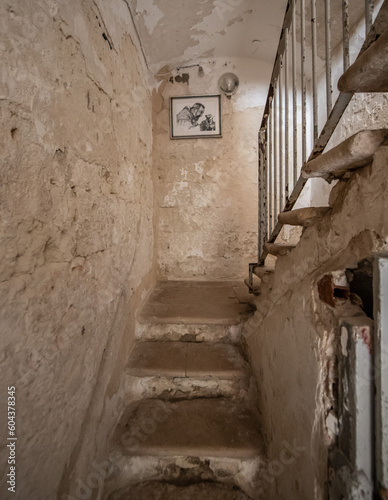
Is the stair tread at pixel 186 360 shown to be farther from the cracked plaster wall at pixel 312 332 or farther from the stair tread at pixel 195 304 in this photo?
the cracked plaster wall at pixel 312 332

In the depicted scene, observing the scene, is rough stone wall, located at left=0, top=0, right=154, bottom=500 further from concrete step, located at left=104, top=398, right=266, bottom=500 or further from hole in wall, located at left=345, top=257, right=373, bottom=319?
hole in wall, located at left=345, top=257, right=373, bottom=319

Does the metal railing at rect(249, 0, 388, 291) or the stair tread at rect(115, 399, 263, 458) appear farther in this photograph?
the stair tread at rect(115, 399, 263, 458)

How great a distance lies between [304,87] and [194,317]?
162cm

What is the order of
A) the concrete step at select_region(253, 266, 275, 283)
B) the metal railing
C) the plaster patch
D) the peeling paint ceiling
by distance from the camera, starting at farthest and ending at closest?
the peeling paint ceiling < the plaster patch < the concrete step at select_region(253, 266, 275, 283) < the metal railing

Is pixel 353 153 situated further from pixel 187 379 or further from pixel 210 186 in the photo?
pixel 210 186

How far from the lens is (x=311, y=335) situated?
0.84m

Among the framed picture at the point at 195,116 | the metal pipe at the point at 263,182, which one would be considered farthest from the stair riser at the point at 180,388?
the framed picture at the point at 195,116

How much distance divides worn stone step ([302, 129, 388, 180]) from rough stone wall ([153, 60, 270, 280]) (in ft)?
7.10

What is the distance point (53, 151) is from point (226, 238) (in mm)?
2409

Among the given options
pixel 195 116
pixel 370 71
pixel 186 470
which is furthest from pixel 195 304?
pixel 195 116

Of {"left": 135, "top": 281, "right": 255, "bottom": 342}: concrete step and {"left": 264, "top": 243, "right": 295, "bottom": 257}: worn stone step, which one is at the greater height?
{"left": 264, "top": 243, "right": 295, "bottom": 257}: worn stone step

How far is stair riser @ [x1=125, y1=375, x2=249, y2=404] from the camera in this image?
1460 millimetres

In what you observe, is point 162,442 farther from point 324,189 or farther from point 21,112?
point 324,189

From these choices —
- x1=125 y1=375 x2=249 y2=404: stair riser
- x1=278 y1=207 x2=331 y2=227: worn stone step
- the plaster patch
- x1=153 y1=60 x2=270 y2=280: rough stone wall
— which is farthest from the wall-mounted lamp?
x1=125 y1=375 x2=249 y2=404: stair riser
